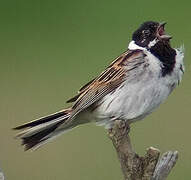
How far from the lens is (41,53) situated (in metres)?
10.6

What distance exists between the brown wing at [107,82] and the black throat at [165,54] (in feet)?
0.30

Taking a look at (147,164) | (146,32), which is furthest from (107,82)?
(147,164)

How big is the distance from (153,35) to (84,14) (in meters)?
4.64

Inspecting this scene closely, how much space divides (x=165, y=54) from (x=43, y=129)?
34.6 inches

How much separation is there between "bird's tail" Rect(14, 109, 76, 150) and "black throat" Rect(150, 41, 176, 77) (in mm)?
681

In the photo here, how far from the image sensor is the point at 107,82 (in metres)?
6.82

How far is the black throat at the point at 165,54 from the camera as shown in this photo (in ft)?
22.0

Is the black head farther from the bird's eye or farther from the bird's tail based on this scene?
the bird's tail

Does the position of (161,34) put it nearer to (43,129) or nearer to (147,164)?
(43,129)

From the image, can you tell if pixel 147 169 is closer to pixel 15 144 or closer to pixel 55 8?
pixel 15 144

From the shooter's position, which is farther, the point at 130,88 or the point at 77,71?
the point at 77,71

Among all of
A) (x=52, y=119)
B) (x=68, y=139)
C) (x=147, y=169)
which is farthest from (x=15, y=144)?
(x=147, y=169)

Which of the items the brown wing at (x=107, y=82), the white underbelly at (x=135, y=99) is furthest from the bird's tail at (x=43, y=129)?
the white underbelly at (x=135, y=99)

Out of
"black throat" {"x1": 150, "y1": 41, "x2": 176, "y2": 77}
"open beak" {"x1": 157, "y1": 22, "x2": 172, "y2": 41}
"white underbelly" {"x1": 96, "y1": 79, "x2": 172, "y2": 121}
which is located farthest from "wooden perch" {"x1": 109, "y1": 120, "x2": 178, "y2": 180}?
"open beak" {"x1": 157, "y1": 22, "x2": 172, "y2": 41}
